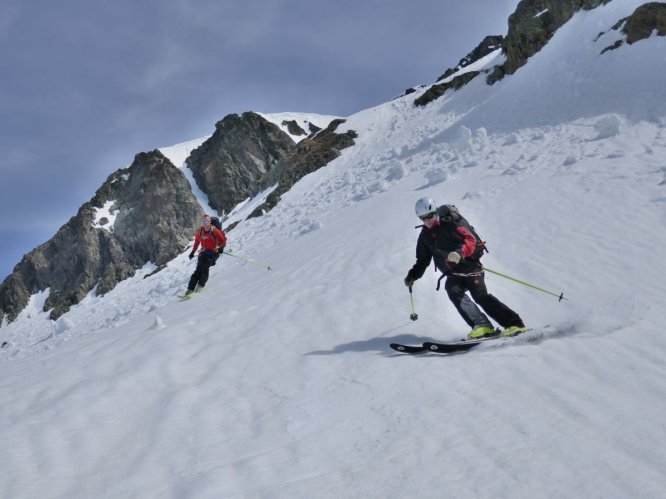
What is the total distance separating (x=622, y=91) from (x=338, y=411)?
61.8 ft

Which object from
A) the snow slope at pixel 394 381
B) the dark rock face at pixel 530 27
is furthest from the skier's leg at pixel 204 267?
the dark rock face at pixel 530 27

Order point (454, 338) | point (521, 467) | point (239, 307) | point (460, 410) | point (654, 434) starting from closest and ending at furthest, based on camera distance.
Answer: point (521, 467) → point (654, 434) → point (460, 410) → point (454, 338) → point (239, 307)

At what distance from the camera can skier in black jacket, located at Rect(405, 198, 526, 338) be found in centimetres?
577

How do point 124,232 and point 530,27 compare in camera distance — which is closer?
point 530,27

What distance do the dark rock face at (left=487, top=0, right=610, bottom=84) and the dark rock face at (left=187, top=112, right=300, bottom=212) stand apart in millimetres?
41987

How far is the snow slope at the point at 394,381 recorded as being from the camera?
3.08 m

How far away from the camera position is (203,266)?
44.1 feet

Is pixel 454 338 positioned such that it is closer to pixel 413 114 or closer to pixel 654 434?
pixel 654 434

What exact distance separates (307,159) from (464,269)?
109 feet

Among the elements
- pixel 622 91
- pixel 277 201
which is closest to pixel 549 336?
pixel 622 91

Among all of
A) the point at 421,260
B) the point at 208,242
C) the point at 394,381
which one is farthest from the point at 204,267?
the point at 394,381

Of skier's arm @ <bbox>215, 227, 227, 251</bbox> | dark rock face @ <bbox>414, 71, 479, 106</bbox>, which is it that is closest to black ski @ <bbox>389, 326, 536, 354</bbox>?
skier's arm @ <bbox>215, 227, 227, 251</bbox>

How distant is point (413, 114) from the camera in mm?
39188

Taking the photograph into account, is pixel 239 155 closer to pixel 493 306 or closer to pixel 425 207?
pixel 425 207
